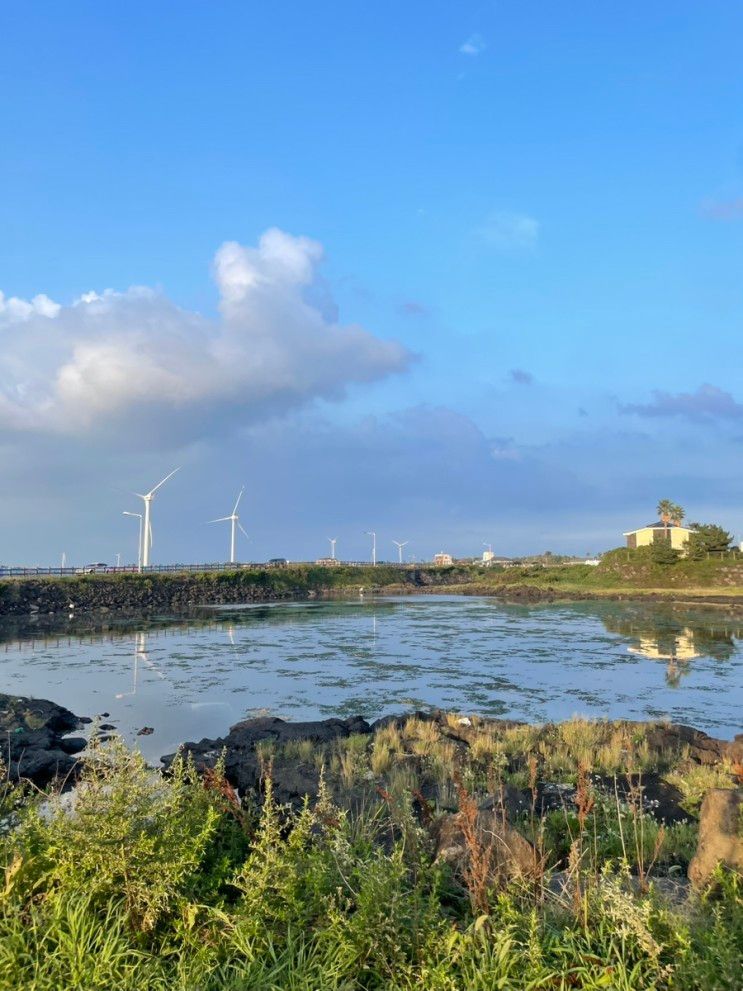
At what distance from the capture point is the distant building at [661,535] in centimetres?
10252

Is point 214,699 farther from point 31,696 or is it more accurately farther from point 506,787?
point 506,787

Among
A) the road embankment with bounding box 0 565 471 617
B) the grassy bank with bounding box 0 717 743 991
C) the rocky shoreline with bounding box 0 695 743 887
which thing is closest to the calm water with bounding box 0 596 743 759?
the rocky shoreline with bounding box 0 695 743 887

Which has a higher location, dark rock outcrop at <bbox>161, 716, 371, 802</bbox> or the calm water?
dark rock outcrop at <bbox>161, 716, 371, 802</bbox>

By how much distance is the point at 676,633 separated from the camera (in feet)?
140

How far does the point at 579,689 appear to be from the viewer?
24.5 metres

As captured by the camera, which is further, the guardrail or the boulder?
the guardrail

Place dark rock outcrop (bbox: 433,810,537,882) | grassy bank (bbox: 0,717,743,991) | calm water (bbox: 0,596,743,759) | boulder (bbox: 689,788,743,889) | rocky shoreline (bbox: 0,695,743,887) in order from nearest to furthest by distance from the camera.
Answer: grassy bank (bbox: 0,717,743,991) < dark rock outcrop (bbox: 433,810,537,882) < boulder (bbox: 689,788,743,889) < rocky shoreline (bbox: 0,695,743,887) < calm water (bbox: 0,596,743,759)

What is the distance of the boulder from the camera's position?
5395 millimetres

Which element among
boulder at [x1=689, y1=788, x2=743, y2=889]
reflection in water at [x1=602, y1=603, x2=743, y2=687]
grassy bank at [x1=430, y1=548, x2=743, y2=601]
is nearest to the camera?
boulder at [x1=689, y1=788, x2=743, y2=889]

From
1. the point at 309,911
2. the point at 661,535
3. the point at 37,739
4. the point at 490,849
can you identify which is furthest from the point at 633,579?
the point at 309,911

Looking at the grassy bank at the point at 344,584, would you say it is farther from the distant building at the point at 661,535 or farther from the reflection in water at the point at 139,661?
the reflection in water at the point at 139,661

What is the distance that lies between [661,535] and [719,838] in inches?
4279

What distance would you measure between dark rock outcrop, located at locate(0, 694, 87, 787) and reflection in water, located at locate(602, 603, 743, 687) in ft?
66.1

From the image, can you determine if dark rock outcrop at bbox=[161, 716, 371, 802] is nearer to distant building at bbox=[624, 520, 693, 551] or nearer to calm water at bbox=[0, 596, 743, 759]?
calm water at bbox=[0, 596, 743, 759]
